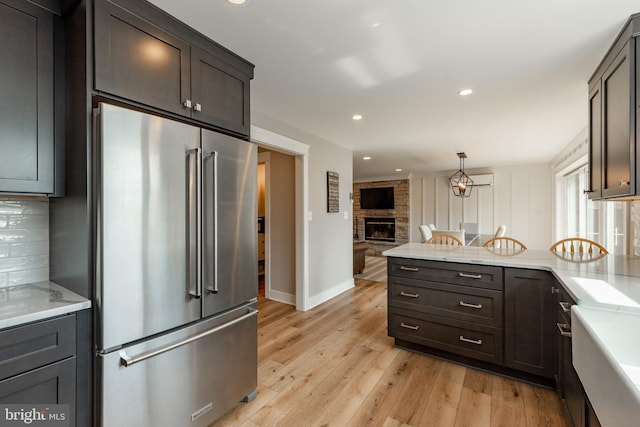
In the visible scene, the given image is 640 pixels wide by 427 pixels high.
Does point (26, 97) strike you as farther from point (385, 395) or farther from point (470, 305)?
point (470, 305)

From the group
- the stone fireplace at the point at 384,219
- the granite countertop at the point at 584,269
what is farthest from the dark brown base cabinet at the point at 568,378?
the stone fireplace at the point at 384,219

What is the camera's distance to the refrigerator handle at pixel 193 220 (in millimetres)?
1547

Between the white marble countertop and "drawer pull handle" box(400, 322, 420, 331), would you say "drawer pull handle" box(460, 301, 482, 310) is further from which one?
the white marble countertop

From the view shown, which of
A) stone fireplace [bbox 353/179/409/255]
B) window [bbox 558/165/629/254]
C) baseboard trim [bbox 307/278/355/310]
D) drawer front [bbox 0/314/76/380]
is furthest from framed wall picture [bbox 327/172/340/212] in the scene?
stone fireplace [bbox 353/179/409/255]

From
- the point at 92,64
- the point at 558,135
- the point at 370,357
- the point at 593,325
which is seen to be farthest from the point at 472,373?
the point at 558,135

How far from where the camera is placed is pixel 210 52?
5.89ft

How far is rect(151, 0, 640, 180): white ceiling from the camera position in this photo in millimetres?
1556

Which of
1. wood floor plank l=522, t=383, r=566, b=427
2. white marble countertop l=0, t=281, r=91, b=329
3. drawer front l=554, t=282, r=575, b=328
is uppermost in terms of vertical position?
white marble countertop l=0, t=281, r=91, b=329

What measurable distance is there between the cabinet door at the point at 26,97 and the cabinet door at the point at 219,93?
25.5 inches

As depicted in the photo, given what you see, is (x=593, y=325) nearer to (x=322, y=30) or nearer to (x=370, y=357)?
(x=370, y=357)

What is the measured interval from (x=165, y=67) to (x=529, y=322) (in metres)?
2.84

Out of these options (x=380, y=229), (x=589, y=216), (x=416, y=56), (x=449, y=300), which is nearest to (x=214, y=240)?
(x=416, y=56)

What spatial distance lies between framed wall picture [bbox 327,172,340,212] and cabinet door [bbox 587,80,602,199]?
9.09 ft

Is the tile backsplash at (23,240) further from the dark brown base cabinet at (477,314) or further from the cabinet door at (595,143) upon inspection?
the cabinet door at (595,143)
